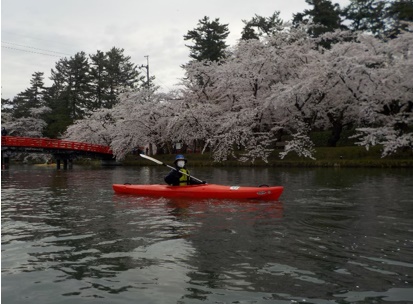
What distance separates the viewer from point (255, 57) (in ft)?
113

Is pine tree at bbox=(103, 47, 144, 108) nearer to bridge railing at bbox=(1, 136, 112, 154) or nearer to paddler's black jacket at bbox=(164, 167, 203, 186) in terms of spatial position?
bridge railing at bbox=(1, 136, 112, 154)

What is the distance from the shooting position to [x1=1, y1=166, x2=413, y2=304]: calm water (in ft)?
15.9

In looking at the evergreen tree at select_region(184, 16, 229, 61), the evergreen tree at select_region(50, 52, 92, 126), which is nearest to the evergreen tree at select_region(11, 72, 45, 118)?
the evergreen tree at select_region(50, 52, 92, 126)

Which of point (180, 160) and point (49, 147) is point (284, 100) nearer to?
point (180, 160)

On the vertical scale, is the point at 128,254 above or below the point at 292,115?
below

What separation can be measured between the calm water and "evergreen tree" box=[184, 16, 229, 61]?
42591 mm

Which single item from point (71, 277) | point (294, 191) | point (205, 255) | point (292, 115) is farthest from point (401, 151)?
point (71, 277)

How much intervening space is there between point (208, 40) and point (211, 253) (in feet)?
161

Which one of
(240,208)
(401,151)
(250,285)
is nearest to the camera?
(250,285)

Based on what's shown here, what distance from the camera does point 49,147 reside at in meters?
35.9

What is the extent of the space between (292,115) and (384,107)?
6.66 metres

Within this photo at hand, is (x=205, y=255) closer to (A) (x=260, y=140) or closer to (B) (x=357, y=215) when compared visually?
(B) (x=357, y=215)

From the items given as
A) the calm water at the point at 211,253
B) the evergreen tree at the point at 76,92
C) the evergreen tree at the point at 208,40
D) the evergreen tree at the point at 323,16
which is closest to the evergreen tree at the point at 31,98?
the evergreen tree at the point at 76,92

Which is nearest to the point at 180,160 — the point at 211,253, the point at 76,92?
the point at 211,253
